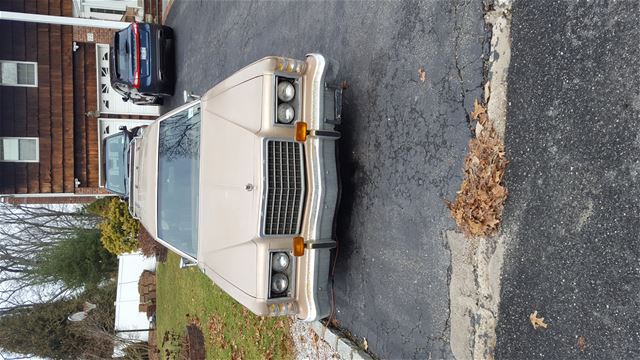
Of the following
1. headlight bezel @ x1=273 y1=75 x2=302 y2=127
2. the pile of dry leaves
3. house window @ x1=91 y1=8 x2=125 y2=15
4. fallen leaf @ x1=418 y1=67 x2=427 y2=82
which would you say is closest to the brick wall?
house window @ x1=91 y1=8 x2=125 y2=15

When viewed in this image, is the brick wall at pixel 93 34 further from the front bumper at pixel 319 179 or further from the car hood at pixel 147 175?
the front bumper at pixel 319 179

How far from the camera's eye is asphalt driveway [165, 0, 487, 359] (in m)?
4.39

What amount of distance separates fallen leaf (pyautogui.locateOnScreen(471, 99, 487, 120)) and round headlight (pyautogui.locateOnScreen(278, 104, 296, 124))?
1.78 metres

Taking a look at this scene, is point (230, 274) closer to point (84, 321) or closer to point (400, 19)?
point (400, 19)

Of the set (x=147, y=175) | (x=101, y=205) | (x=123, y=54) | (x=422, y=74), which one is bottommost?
(x=101, y=205)

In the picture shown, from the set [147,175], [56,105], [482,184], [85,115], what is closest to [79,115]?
[85,115]

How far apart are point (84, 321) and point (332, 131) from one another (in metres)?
20.5

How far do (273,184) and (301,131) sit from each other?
60cm

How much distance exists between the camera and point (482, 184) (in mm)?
3990

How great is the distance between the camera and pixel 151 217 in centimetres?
708

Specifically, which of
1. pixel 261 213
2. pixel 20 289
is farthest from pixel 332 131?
pixel 20 289

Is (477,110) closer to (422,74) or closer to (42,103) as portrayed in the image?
(422,74)

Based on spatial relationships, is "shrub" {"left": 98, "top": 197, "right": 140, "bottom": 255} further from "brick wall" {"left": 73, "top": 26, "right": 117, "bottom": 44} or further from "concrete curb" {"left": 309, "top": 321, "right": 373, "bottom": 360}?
"concrete curb" {"left": 309, "top": 321, "right": 373, "bottom": 360}

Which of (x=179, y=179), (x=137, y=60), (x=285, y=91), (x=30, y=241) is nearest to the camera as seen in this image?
(x=285, y=91)
